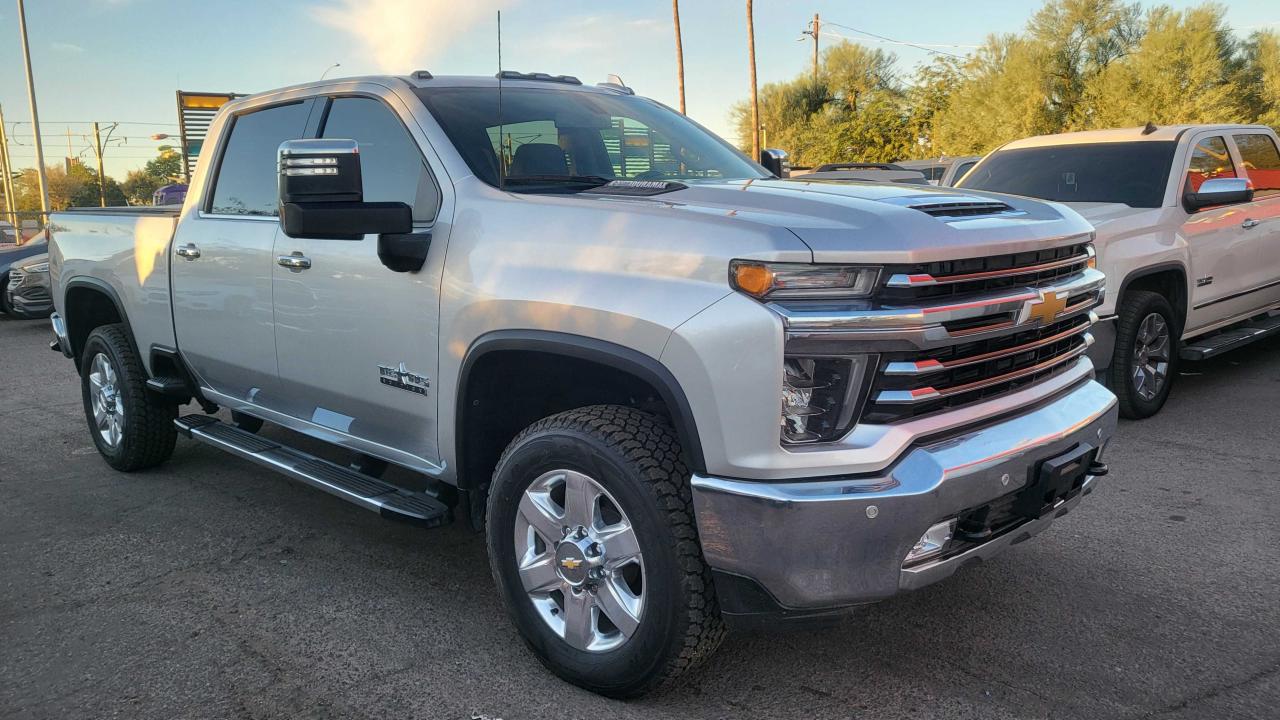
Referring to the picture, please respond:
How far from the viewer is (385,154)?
378cm

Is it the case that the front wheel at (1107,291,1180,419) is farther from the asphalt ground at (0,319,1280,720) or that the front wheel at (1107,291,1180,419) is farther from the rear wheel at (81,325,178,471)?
the rear wheel at (81,325,178,471)

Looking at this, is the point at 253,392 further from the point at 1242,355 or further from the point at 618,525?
the point at 1242,355

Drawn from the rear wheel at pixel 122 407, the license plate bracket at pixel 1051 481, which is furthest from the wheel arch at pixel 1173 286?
the rear wheel at pixel 122 407

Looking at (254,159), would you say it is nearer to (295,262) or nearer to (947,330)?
(295,262)

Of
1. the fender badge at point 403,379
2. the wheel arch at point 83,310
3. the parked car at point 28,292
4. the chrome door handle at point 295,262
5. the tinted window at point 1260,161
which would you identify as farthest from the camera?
the parked car at point 28,292

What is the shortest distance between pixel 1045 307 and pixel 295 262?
2756 mm

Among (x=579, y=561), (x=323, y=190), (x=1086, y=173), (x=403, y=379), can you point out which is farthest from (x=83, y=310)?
(x=1086, y=173)

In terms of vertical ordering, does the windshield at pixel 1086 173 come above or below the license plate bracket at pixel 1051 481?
above

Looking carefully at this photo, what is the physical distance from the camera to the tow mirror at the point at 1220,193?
6086mm

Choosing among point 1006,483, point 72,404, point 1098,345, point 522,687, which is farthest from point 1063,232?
point 72,404

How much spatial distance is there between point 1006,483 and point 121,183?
108162 mm

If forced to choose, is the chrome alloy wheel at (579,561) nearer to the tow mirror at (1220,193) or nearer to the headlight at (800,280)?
the headlight at (800,280)

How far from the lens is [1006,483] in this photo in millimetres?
2695

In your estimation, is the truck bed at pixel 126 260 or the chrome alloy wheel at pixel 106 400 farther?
the chrome alloy wheel at pixel 106 400
